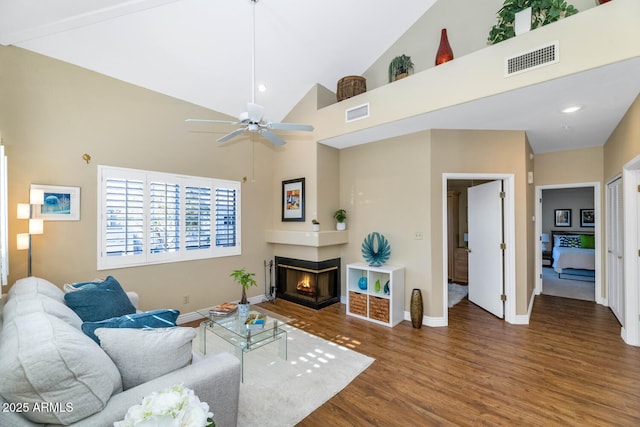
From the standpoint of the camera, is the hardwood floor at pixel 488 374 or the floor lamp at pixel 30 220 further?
the floor lamp at pixel 30 220

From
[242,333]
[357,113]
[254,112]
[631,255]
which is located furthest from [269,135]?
[631,255]

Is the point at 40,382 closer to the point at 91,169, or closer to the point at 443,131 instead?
the point at 91,169

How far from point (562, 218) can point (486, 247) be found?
5854 millimetres

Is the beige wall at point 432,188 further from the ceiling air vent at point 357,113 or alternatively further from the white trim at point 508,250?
the ceiling air vent at point 357,113

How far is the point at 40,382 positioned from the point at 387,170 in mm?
4153

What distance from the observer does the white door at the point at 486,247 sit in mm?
4074

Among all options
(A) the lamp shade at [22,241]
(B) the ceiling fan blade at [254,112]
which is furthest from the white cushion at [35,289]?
(B) the ceiling fan blade at [254,112]

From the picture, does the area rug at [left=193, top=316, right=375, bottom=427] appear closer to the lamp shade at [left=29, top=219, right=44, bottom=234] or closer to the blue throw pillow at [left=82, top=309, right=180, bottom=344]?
the blue throw pillow at [left=82, top=309, right=180, bottom=344]

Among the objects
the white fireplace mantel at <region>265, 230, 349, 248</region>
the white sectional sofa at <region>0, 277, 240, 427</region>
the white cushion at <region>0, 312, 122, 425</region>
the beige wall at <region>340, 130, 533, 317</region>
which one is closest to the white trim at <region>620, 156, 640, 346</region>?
the beige wall at <region>340, 130, 533, 317</region>

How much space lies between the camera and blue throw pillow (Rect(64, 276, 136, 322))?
7.69ft

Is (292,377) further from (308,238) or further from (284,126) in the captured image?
(284,126)

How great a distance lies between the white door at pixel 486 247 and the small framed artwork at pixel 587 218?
5.60 metres

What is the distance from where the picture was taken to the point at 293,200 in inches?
194

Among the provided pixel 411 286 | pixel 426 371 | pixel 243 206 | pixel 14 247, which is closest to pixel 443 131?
pixel 411 286
